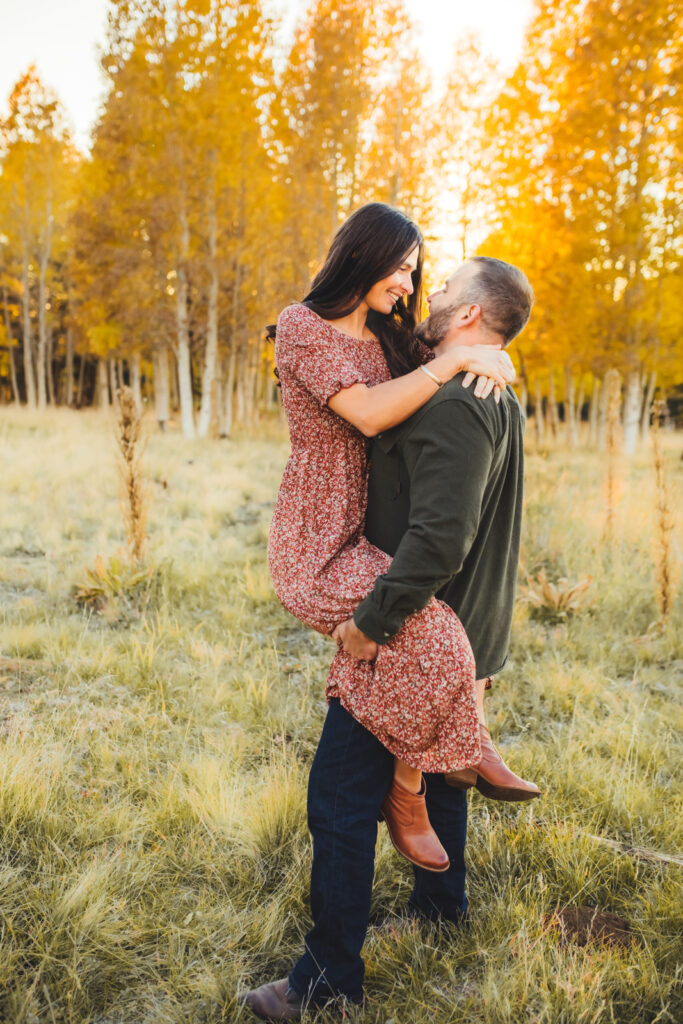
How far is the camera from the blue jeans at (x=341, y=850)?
184cm

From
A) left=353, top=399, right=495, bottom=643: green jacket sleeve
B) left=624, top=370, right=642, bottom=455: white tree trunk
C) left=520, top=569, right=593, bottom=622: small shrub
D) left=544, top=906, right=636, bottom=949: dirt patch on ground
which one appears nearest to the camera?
left=353, top=399, right=495, bottom=643: green jacket sleeve

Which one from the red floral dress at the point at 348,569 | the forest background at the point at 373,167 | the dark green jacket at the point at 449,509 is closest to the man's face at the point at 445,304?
the red floral dress at the point at 348,569

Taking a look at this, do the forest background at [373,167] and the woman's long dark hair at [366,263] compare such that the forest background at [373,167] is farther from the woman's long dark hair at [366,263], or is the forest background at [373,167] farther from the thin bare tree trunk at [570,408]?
the woman's long dark hair at [366,263]

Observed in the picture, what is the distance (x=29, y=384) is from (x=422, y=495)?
2371cm

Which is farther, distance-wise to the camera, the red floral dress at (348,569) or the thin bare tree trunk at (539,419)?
the thin bare tree trunk at (539,419)

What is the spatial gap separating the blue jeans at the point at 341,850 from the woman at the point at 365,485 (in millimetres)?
73

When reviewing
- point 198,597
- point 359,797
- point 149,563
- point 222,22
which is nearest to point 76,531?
point 149,563

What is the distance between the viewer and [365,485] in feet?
6.57

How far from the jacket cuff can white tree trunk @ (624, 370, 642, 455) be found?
14.8 meters

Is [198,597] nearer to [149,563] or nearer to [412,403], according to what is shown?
[149,563]

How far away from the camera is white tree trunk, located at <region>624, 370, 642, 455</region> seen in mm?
14930

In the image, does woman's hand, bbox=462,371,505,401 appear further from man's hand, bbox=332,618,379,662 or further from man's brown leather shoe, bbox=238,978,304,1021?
man's brown leather shoe, bbox=238,978,304,1021

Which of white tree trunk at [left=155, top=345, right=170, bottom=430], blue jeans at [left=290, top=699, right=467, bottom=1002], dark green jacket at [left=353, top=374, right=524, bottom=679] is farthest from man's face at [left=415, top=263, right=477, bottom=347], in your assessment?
white tree trunk at [left=155, top=345, right=170, bottom=430]

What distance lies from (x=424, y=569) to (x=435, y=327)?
81cm
